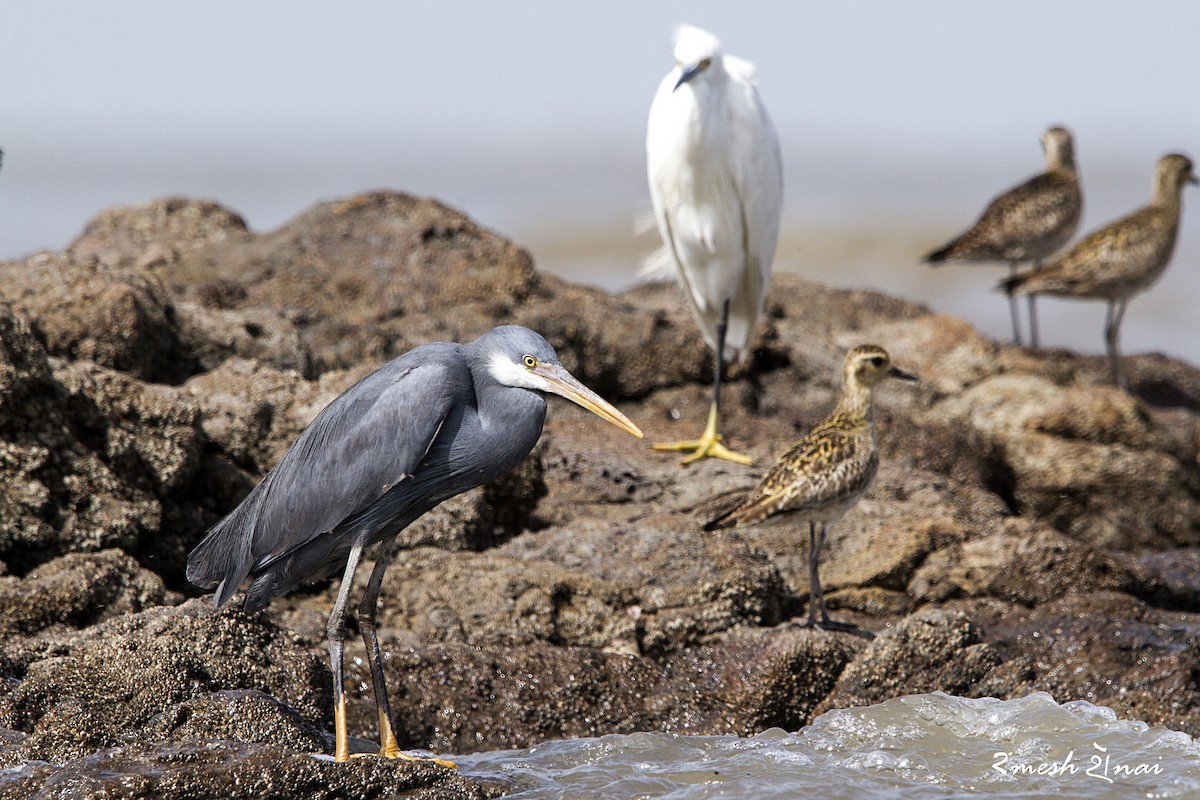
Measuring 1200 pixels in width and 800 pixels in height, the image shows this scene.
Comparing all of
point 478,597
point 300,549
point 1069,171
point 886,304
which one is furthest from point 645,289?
point 300,549

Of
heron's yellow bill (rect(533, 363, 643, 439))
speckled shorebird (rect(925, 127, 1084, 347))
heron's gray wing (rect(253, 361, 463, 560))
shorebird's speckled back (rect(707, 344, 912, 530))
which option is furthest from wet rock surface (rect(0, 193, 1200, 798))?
speckled shorebird (rect(925, 127, 1084, 347))

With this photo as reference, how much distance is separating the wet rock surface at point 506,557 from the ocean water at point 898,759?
0.21 meters

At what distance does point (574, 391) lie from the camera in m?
5.17

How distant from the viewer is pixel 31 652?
5.20 metres

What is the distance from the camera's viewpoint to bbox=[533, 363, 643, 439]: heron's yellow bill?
5172 millimetres

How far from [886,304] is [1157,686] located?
719cm

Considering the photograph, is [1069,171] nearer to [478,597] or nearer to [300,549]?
[478,597]

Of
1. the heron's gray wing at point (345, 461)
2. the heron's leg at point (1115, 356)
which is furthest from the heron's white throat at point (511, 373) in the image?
the heron's leg at point (1115, 356)

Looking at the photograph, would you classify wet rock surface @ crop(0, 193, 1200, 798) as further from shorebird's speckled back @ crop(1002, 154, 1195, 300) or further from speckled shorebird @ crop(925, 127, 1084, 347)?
speckled shorebird @ crop(925, 127, 1084, 347)

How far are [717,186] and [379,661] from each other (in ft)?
19.4

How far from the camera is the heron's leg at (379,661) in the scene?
16.8 feet

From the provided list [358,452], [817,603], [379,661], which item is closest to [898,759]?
[817,603]

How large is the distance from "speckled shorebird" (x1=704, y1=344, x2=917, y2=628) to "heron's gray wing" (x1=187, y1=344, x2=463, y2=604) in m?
2.05

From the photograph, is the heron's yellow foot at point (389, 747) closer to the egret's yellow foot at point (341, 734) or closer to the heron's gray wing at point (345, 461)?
the egret's yellow foot at point (341, 734)
